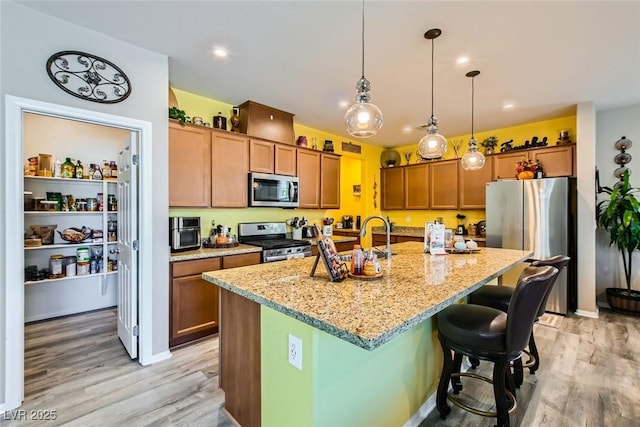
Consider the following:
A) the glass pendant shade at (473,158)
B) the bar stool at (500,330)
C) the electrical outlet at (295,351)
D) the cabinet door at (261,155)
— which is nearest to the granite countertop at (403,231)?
the glass pendant shade at (473,158)

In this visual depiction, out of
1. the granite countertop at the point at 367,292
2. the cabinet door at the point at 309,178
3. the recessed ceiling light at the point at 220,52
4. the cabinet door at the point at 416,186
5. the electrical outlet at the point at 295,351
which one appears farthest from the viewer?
the cabinet door at the point at 416,186

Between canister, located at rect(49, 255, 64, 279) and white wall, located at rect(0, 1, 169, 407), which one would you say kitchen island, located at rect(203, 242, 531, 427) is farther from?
canister, located at rect(49, 255, 64, 279)

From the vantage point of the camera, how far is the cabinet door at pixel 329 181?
4.69 m

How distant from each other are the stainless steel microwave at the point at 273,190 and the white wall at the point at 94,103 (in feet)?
3.97

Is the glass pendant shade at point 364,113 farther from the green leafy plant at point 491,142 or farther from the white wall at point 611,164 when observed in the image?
the white wall at point 611,164

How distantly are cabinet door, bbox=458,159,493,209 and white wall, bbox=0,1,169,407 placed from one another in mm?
4454

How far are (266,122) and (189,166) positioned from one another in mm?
1254

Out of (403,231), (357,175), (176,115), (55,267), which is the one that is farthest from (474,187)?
(55,267)

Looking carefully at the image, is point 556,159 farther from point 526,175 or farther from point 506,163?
point 506,163

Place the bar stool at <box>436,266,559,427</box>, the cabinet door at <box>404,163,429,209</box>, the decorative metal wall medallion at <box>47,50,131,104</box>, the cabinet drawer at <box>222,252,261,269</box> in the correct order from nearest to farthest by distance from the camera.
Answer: the bar stool at <box>436,266,559,427</box>
the decorative metal wall medallion at <box>47,50,131,104</box>
the cabinet drawer at <box>222,252,261,269</box>
the cabinet door at <box>404,163,429,209</box>

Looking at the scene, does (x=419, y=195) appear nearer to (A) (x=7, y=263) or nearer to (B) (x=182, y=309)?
(B) (x=182, y=309)

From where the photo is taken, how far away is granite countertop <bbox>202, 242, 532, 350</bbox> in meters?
1.02

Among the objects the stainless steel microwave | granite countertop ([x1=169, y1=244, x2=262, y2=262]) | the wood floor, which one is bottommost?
the wood floor

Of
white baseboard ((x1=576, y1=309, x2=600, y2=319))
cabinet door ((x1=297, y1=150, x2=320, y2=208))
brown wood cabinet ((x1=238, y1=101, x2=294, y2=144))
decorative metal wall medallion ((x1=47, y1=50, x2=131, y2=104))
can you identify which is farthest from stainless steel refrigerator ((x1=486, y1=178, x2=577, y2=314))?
decorative metal wall medallion ((x1=47, y1=50, x2=131, y2=104))
